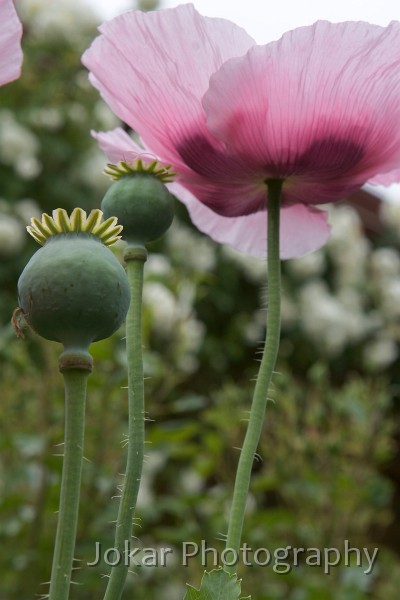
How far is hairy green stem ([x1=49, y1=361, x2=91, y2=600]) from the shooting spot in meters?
0.29

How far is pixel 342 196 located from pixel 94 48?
0.52 ft

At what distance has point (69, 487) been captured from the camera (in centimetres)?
29

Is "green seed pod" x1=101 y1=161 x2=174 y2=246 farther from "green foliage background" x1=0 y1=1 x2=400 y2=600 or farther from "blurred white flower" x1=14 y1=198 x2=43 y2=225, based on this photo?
"blurred white flower" x1=14 y1=198 x2=43 y2=225

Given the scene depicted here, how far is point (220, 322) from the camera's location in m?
3.59

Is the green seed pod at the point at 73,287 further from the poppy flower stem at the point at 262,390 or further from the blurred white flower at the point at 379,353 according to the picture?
the blurred white flower at the point at 379,353

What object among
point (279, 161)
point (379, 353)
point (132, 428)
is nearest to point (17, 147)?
point (379, 353)

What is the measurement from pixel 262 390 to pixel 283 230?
0.23 m

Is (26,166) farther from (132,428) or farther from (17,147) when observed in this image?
(132,428)

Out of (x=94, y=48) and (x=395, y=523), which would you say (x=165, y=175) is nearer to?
(x=94, y=48)

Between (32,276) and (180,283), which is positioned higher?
(32,276)

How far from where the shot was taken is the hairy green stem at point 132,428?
0.32 meters

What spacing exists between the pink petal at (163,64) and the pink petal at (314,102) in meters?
0.02

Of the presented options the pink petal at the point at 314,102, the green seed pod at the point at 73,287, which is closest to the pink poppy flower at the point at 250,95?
the pink petal at the point at 314,102

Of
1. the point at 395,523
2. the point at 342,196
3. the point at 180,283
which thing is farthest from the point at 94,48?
the point at 395,523
